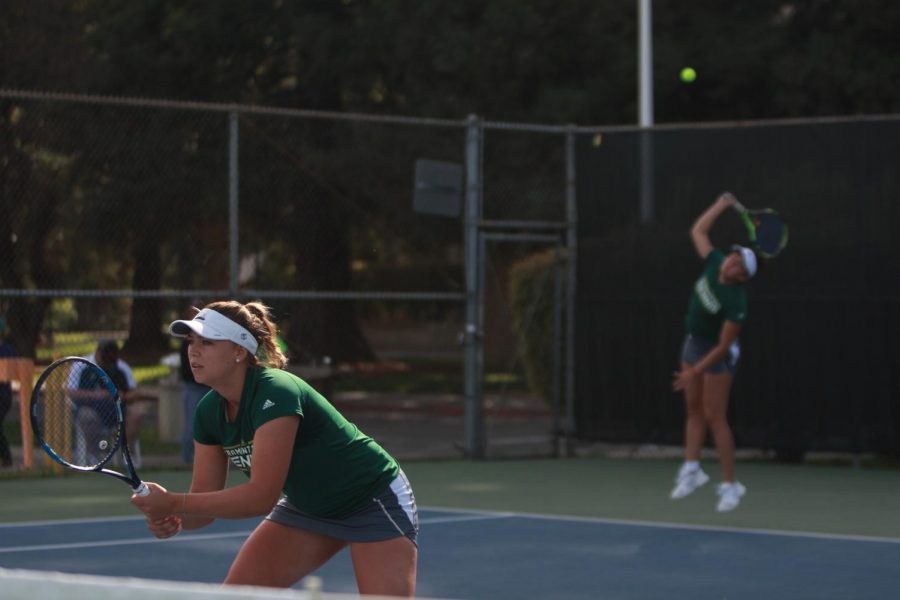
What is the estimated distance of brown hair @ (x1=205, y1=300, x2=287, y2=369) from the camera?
183 inches

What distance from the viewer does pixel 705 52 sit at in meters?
19.1

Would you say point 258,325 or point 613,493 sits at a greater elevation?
point 258,325

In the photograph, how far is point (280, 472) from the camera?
449 cm

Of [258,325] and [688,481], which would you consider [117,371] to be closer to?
[688,481]

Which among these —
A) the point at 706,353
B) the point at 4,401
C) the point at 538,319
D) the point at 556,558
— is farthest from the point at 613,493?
the point at 4,401

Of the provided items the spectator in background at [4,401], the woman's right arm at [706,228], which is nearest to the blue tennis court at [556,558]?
the woman's right arm at [706,228]

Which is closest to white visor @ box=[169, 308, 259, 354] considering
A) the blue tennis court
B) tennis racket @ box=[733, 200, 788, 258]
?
the blue tennis court

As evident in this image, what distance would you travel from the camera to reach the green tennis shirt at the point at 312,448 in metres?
4.64

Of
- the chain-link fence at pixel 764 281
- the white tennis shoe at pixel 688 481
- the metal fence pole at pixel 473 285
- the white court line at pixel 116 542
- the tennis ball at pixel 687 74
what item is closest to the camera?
the white court line at pixel 116 542

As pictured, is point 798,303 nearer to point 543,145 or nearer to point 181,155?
point 543,145

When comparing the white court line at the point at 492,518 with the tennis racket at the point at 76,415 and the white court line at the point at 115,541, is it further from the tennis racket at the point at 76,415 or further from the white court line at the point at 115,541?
the tennis racket at the point at 76,415

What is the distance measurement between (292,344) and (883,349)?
6215 millimetres

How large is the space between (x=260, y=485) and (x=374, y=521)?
19.6 inches

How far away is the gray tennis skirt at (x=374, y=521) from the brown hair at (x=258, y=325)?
47 centimetres
